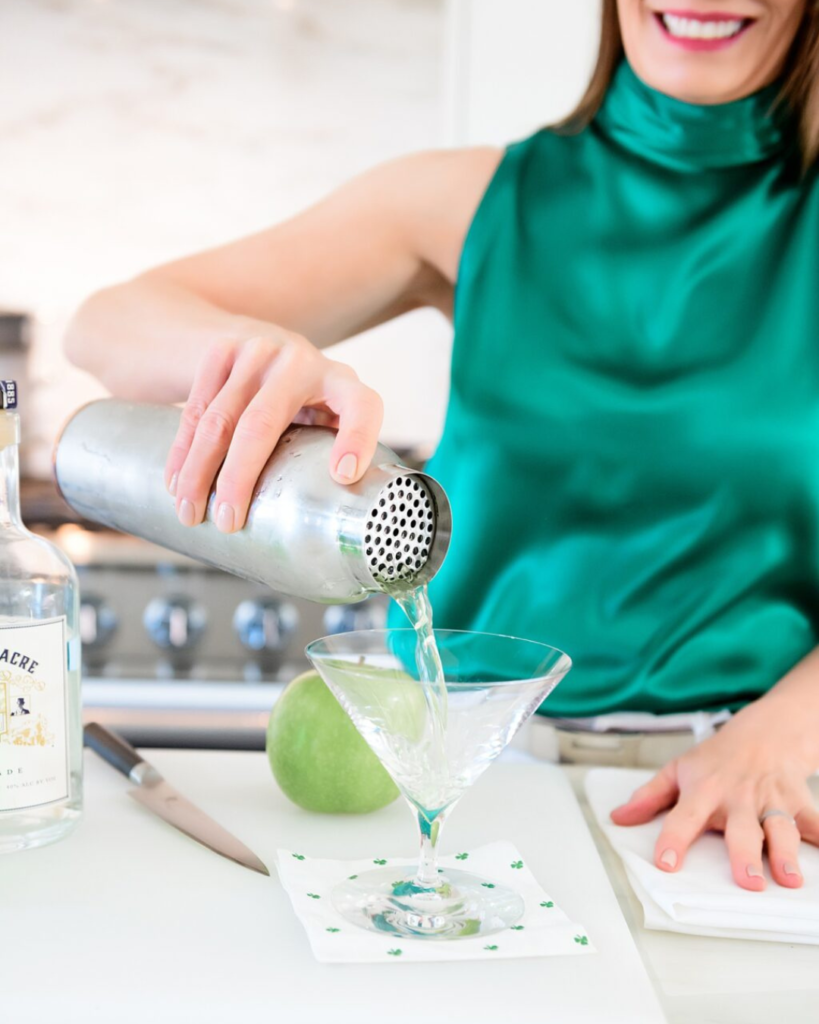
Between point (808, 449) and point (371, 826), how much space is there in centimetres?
60

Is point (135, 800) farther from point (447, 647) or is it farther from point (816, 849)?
point (816, 849)

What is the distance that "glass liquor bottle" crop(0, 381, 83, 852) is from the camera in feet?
2.52

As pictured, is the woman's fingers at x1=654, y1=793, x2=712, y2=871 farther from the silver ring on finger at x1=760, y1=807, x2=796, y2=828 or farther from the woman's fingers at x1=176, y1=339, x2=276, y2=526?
the woman's fingers at x1=176, y1=339, x2=276, y2=526

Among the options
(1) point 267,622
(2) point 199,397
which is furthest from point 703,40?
(1) point 267,622

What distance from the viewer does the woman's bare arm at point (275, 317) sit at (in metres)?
0.72

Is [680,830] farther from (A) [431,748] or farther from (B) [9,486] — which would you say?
(B) [9,486]

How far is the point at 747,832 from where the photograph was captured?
0.83 m

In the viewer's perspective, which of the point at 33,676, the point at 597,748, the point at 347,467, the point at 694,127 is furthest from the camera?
the point at 694,127

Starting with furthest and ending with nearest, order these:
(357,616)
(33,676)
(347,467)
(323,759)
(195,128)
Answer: (195,128)
(357,616)
(323,759)
(33,676)
(347,467)

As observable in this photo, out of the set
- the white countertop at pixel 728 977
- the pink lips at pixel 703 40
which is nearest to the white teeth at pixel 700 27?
the pink lips at pixel 703 40

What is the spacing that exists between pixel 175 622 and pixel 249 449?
187cm

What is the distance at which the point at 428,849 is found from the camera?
0.75 m

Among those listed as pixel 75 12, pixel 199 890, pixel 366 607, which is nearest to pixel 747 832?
pixel 199 890

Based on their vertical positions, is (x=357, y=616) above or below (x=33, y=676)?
below
